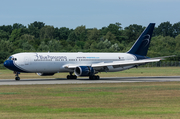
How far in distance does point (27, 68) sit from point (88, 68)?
27.7 ft

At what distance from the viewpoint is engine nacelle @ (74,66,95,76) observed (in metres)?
46.5

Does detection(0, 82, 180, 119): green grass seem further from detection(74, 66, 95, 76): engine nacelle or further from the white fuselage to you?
detection(74, 66, 95, 76): engine nacelle

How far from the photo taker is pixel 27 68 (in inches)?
1791

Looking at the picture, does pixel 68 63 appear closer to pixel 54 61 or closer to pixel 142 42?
pixel 54 61

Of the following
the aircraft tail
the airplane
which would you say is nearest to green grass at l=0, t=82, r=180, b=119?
the airplane

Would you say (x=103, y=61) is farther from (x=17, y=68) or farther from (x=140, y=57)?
(x=17, y=68)

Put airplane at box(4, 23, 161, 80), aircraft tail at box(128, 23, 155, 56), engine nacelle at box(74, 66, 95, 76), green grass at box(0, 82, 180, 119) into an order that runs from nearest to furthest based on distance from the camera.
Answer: green grass at box(0, 82, 180, 119), airplane at box(4, 23, 161, 80), engine nacelle at box(74, 66, 95, 76), aircraft tail at box(128, 23, 155, 56)

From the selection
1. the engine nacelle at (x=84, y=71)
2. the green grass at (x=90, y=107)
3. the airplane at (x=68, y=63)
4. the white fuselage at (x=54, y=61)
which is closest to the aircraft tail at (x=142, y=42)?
the airplane at (x=68, y=63)

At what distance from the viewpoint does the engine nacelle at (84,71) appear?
46.5 m

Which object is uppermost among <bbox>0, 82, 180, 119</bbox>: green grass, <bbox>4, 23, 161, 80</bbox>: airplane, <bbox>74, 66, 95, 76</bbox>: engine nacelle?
<bbox>4, 23, 161, 80</bbox>: airplane

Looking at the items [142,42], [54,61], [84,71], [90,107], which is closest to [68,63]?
[54,61]

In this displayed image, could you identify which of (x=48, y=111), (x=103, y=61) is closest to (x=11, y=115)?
(x=48, y=111)

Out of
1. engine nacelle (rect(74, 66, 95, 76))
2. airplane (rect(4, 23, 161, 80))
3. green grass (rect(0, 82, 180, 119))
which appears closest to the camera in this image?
green grass (rect(0, 82, 180, 119))

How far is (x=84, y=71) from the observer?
4666 centimetres
